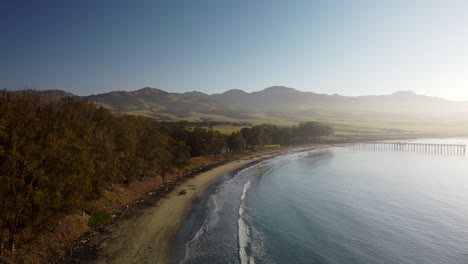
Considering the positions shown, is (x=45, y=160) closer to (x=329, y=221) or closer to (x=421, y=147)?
(x=329, y=221)

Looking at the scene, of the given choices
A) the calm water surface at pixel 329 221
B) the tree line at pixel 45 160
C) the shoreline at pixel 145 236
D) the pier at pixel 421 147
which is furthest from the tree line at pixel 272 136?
the tree line at pixel 45 160

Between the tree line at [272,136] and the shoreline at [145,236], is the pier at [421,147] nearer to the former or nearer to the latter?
the tree line at [272,136]

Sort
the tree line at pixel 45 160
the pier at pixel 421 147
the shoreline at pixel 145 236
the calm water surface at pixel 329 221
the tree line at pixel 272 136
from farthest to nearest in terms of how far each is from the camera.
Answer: the pier at pixel 421 147 < the tree line at pixel 272 136 < the calm water surface at pixel 329 221 < the shoreline at pixel 145 236 < the tree line at pixel 45 160

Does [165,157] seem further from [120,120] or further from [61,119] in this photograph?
[61,119]

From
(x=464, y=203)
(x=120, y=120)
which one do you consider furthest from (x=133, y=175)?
→ (x=464, y=203)

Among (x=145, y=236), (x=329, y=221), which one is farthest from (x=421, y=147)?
(x=145, y=236)

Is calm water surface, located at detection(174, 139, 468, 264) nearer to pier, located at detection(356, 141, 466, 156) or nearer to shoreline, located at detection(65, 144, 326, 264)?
shoreline, located at detection(65, 144, 326, 264)
